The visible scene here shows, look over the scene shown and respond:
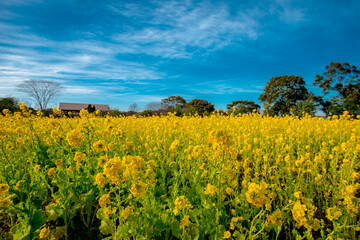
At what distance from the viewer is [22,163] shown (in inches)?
136

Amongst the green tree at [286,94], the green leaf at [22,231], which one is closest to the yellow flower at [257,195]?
the green leaf at [22,231]

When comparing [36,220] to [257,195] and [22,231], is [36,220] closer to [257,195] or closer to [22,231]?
[22,231]

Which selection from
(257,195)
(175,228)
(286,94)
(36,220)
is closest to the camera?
(257,195)

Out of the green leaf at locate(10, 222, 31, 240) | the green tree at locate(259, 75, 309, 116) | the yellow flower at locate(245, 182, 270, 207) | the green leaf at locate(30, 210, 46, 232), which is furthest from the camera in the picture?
the green tree at locate(259, 75, 309, 116)

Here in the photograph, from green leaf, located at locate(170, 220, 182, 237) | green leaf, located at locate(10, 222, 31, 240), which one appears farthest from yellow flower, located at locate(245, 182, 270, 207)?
green leaf, located at locate(10, 222, 31, 240)

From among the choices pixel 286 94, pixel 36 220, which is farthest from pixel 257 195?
pixel 286 94

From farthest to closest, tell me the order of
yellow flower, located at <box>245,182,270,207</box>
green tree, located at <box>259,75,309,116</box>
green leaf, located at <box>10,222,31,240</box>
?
green tree, located at <box>259,75,309,116</box>, green leaf, located at <box>10,222,31,240</box>, yellow flower, located at <box>245,182,270,207</box>

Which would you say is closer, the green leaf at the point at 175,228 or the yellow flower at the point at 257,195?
the yellow flower at the point at 257,195

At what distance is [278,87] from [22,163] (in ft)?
128

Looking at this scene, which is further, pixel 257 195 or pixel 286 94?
pixel 286 94

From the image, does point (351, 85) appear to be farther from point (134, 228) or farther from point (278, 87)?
point (134, 228)

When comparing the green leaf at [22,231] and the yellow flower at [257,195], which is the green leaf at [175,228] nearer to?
the yellow flower at [257,195]

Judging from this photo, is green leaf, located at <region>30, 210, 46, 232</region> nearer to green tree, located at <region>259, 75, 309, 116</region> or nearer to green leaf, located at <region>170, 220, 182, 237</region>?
green leaf, located at <region>170, 220, 182, 237</region>

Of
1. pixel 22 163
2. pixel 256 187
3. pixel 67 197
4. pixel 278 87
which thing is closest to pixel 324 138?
pixel 256 187
